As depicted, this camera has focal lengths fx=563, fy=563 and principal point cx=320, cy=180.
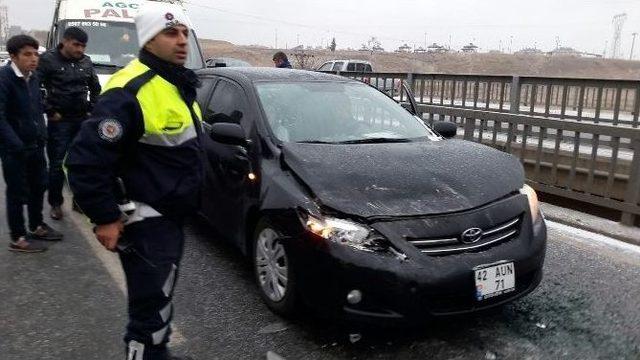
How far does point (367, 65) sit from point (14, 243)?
23.1m

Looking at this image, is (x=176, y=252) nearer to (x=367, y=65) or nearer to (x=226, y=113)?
(x=226, y=113)

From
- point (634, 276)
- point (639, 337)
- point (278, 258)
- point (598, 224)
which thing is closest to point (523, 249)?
point (639, 337)

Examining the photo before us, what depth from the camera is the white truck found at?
28.6 ft

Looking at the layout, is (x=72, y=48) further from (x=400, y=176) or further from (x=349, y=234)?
(x=349, y=234)

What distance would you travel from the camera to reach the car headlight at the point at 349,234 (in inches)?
117

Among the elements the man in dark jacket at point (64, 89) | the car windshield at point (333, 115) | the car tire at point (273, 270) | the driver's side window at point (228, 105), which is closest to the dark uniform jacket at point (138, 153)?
the car tire at point (273, 270)

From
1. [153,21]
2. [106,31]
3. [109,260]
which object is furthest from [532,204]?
[106,31]

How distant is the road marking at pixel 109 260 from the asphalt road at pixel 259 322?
2 centimetres

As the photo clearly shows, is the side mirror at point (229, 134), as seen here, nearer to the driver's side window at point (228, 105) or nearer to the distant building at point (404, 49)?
the driver's side window at point (228, 105)

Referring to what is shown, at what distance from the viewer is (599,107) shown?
8.59 m

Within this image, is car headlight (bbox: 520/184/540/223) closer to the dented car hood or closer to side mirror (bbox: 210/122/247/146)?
the dented car hood

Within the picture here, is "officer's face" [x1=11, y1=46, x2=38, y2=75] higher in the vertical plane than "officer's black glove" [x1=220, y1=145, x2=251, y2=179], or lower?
higher

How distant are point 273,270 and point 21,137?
2.54 m

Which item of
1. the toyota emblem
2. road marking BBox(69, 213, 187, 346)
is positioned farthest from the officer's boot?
the toyota emblem
